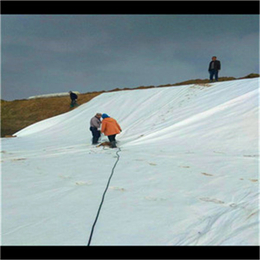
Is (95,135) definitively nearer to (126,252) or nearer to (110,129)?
(110,129)

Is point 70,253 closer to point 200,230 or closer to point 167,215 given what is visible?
point 167,215

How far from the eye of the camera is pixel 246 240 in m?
1.61

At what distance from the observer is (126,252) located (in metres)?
1.61

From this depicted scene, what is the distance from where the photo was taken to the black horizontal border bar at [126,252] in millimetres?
1551

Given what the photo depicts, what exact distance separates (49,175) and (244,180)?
2.80m

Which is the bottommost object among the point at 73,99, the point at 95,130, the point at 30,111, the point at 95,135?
the point at 95,135

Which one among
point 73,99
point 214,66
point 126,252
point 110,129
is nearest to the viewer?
point 126,252

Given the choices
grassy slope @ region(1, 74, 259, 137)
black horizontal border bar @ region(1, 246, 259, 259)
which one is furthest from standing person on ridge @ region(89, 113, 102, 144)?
grassy slope @ region(1, 74, 259, 137)

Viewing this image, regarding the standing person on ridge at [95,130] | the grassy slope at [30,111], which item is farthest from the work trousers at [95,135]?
the grassy slope at [30,111]

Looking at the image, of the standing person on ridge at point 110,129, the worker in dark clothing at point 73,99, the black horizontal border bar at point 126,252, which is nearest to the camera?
the black horizontal border bar at point 126,252

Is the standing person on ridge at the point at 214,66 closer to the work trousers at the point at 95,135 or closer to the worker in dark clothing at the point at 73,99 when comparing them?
the work trousers at the point at 95,135

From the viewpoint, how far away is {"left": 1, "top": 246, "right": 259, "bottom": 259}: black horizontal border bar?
1.55 metres

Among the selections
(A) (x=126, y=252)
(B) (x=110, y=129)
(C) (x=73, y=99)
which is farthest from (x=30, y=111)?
(A) (x=126, y=252)

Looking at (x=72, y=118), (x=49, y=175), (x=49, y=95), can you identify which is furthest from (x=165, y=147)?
(x=49, y=95)
